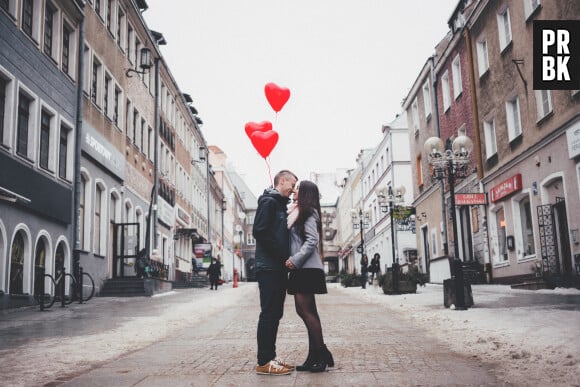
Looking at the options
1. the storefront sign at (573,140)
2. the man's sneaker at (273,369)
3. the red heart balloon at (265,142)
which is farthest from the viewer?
the storefront sign at (573,140)

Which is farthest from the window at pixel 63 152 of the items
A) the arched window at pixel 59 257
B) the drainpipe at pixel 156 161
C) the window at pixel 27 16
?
the drainpipe at pixel 156 161

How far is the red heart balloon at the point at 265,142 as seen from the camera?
53.7ft

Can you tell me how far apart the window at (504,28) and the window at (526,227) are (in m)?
5.31

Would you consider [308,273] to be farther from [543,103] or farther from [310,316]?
[543,103]

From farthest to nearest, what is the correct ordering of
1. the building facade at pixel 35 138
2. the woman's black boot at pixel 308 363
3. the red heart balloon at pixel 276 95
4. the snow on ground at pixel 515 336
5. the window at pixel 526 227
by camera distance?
the window at pixel 526 227, the building facade at pixel 35 138, the red heart balloon at pixel 276 95, the woman's black boot at pixel 308 363, the snow on ground at pixel 515 336

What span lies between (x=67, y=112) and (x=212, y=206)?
44185mm

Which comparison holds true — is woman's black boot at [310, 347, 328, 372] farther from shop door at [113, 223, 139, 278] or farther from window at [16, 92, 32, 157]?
shop door at [113, 223, 139, 278]

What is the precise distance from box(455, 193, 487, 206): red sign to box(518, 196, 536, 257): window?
77.9 inches

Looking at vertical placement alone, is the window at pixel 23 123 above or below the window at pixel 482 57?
below

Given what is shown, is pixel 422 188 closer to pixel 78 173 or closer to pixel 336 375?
pixel 78 173

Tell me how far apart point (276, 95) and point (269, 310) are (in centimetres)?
950

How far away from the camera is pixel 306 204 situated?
6434mm

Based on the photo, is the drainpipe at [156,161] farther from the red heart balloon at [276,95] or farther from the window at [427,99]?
the red heart balloon at [276,95]

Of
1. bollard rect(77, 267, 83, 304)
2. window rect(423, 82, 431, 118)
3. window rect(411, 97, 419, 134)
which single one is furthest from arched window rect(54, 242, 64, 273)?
window rect(411, 97, 419, 134)
